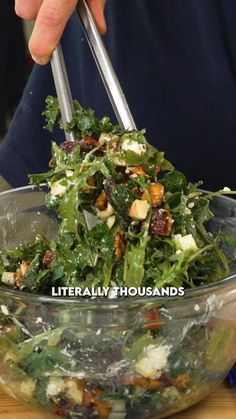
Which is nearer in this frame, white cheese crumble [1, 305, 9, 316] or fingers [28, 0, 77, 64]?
white cheese crumble [1, 305, 9, 316]

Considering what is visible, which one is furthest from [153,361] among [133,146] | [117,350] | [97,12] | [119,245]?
[97,12]

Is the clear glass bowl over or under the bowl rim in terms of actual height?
under

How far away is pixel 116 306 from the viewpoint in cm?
77

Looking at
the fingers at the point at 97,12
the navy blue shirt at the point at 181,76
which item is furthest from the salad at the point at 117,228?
the navy blue shirt at the point at 181,76

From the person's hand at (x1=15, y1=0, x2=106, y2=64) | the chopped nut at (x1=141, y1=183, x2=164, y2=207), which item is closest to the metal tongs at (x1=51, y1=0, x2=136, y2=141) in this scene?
the person's hand at (x1=15, y1=0, x2=106, y2=64)

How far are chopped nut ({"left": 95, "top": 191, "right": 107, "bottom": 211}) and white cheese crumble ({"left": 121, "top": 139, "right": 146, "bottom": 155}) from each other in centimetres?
6

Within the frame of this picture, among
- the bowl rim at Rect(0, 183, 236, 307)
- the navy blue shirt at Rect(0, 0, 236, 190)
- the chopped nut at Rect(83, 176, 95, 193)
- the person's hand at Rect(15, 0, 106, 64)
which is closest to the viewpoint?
the bowl rim at Rect(0, 183, 236, 307)

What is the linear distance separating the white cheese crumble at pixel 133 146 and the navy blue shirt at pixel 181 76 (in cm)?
58

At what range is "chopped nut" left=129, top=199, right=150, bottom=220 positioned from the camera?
0.85m

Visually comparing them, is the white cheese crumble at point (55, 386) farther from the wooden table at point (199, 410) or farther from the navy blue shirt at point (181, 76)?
the navy blue shirt at point (181, 76)

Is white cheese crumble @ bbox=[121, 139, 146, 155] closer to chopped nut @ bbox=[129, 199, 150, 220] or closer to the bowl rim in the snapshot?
chopped nut @ bbox=[129, 199, 150, 220]

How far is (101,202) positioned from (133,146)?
0.08m

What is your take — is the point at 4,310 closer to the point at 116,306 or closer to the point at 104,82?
the point at 116,306

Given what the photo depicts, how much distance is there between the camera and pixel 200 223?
3.12 ft
